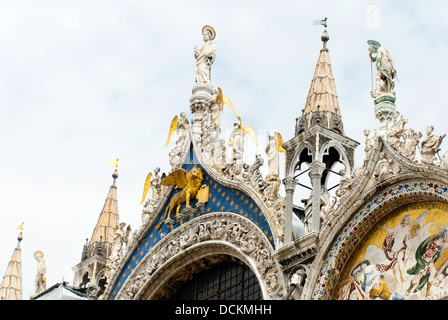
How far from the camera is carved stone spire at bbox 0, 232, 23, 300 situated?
124ft

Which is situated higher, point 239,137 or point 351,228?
point 239,137

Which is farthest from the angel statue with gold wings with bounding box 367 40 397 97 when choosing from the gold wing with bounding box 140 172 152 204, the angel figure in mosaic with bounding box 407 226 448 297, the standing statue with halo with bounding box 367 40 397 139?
the gold wing with bounding box 140 172 152 204

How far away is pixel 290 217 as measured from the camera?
2462 centimetres

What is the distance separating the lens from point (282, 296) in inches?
945

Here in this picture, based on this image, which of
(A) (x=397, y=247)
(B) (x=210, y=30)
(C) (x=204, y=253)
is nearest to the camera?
(A) (x=397, y=247)

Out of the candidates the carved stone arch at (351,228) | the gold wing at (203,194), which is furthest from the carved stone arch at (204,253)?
the carved stone arch at (351,228)

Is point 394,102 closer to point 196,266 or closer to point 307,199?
point 307,199

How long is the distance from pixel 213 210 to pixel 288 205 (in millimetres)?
3338

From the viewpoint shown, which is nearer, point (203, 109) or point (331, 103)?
point (331, 103)

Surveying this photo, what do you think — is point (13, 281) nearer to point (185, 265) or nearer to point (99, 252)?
point (99, 252)

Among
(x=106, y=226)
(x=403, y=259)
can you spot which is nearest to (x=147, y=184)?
(x=106, y=226)

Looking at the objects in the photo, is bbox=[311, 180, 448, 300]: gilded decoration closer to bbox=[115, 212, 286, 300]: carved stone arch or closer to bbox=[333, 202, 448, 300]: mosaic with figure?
bbox=[333, 202, 448, 300]: mosaic with figure
